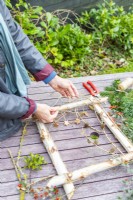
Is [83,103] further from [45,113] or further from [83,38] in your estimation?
[83,38]

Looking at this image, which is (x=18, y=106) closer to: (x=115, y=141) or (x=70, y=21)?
(x=115, y=141)

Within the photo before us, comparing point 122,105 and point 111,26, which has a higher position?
point 111,26

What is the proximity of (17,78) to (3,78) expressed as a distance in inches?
3.7

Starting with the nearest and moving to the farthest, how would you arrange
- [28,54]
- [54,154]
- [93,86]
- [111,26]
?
[54,154]
[28,54]
[93,86]
[111,26]

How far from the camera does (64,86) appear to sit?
2.82 metres

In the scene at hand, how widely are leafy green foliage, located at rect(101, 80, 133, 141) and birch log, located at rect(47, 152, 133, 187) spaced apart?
0.33 m

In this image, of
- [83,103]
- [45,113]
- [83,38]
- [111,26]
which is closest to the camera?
[45,113]

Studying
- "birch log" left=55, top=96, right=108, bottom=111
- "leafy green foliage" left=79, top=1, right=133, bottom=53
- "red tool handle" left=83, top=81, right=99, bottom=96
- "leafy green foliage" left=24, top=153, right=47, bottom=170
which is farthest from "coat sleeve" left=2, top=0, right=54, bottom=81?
"leafy green foliage" left=79, top=1, right=133, bottom=53

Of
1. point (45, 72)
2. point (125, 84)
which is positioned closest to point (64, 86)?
point (45, 72)

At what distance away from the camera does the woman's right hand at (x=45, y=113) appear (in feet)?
8.55

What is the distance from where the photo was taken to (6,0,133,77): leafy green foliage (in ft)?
13.0

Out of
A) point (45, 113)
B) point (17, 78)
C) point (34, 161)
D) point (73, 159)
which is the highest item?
point (17, 78)

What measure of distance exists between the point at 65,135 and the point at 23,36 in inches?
30.4

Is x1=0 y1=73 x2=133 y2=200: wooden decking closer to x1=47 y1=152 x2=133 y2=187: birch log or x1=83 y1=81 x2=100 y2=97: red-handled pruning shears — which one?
x1=47 y1=152 x2=133 y2=187: birch log
